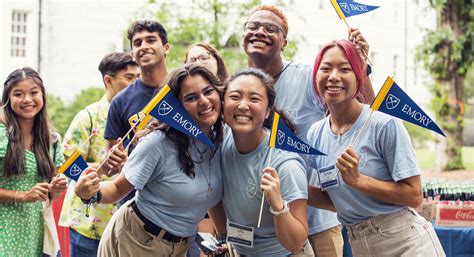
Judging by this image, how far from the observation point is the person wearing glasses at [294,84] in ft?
12.6

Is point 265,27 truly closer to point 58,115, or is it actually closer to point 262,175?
point 262,175

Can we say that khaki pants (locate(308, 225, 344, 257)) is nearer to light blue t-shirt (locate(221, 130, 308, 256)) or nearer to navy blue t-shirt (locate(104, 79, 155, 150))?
light blue t-shirt (locate(221, 130, 308, 256))

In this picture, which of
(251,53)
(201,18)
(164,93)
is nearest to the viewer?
(164,93)

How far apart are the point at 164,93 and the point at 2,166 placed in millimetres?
1490

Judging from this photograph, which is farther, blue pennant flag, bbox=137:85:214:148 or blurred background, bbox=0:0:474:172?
blurred background, bbox=0:0:474:172

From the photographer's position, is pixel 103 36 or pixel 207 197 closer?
pixel 207 197

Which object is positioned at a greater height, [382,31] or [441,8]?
[382,31]

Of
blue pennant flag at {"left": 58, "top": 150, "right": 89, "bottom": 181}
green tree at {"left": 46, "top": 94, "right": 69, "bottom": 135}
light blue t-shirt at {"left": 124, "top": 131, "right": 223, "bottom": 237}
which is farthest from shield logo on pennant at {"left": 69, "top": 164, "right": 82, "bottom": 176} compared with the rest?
green tree at {"left": 46, "top": 94, "right": 69, "bottom": 135}

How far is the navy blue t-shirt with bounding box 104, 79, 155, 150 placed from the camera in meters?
4.43

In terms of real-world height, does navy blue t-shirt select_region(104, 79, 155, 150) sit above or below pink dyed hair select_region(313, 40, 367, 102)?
below

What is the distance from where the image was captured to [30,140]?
14.8ft

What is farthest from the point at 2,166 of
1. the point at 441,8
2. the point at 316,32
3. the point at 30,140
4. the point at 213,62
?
the point at 316,32

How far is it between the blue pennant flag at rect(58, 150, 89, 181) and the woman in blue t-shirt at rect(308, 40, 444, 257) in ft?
3.63

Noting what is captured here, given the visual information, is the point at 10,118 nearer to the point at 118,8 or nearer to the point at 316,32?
the point at 118,8
